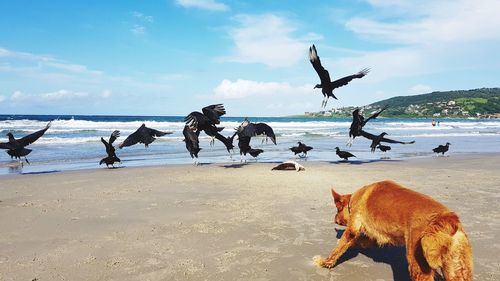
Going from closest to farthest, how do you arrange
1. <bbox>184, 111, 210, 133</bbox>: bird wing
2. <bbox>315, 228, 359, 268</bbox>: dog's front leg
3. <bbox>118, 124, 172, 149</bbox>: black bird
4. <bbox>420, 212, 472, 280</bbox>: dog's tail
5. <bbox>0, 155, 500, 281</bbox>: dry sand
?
<bbox>420, 212, 472, 280</bbox>: dog's tail
<bbox>315, 228, 359, 268</bbox>: dog's front leg
<bbox>0, 155, 500, 281</bbox>: dry sand
<bbox>184, 111, 210, 133</bbox>: bird wing
<bbox>118, 124, 172, 149</bbox>: black bird

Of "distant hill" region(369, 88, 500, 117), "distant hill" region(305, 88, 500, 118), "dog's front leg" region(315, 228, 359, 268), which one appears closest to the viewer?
"dog's front leg" region(315, 228, 359, 268)

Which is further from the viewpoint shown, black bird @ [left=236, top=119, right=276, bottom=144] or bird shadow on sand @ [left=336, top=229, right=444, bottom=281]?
black bird @ [left=236, top=119, right=276, bottom=144]

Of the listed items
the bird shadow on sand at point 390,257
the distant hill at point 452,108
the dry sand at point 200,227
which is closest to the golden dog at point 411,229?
the bird shadow on sand at point 390,257

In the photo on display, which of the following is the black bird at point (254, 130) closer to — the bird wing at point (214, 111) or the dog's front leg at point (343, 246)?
the bird wing at point (214, 111)

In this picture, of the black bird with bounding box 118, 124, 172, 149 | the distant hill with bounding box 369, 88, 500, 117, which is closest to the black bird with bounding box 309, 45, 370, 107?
the black bird with bounding box 118, 124, 172, 149

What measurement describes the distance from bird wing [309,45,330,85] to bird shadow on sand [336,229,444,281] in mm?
8393

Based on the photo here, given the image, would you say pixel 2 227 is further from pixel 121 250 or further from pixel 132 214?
pixel 121 250

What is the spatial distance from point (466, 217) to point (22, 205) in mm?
8035

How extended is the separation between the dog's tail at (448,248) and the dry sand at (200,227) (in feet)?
3.89

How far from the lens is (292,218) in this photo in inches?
258

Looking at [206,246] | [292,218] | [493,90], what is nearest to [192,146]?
[292,218]

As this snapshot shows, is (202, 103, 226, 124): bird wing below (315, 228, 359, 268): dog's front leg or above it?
above

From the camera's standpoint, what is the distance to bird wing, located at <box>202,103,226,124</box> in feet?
46.9

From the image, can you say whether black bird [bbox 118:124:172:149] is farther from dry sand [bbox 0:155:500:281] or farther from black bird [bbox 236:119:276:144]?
dry sand [bbox 0:155:500:281]
